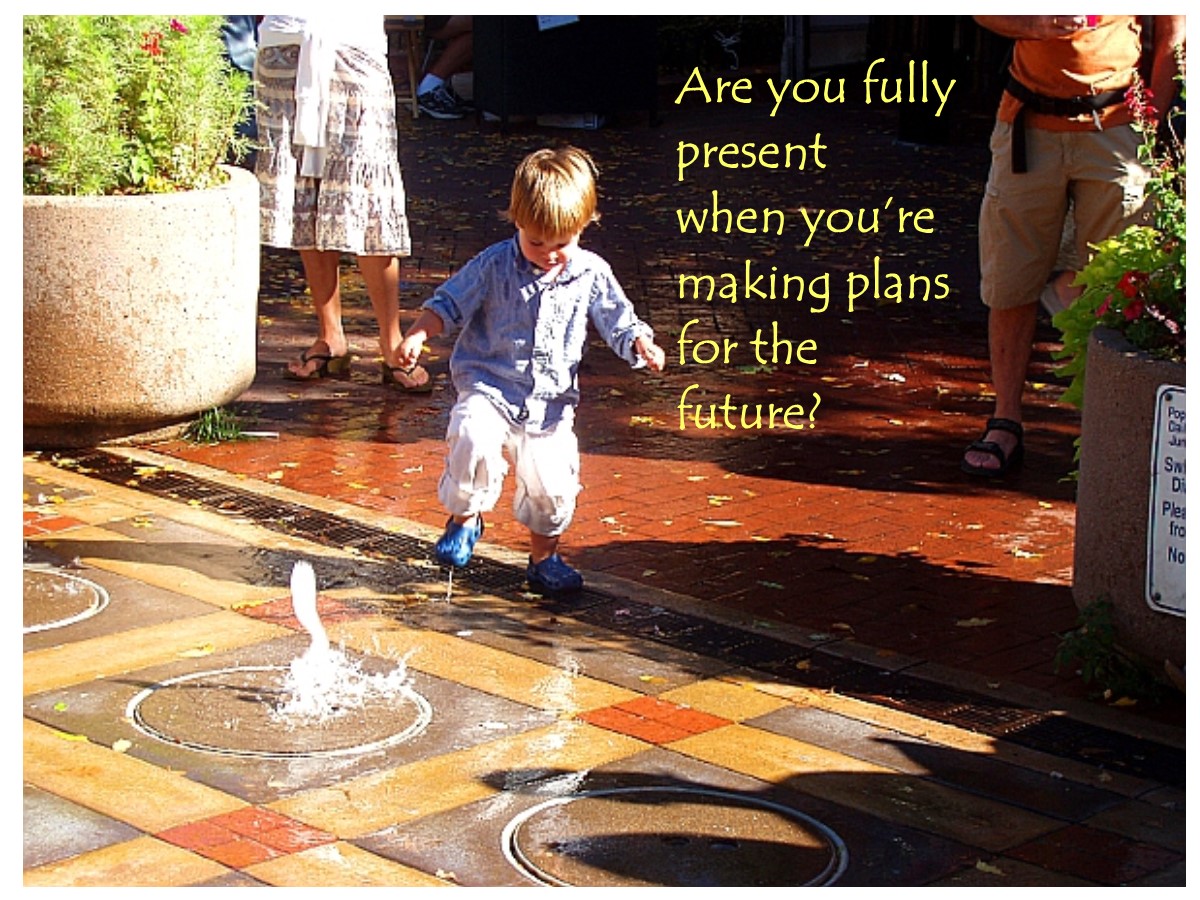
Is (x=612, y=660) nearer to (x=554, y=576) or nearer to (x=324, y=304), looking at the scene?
(x=554, y=576)

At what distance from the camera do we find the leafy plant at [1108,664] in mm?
5102

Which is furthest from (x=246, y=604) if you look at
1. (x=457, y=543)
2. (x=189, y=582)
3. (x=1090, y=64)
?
(x=1090, y=64)

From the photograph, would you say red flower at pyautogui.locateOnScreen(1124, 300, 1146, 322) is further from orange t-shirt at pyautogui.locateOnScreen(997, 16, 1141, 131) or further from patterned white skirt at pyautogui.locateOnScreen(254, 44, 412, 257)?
patterned white skirt at pyautogui.locateOnScreen(254, 44, 412, 257)

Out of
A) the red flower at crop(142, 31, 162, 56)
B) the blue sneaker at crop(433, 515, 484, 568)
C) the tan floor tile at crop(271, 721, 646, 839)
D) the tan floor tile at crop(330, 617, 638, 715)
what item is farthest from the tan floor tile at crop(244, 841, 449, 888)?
the red flower at crop(142, 31, 162, 56)

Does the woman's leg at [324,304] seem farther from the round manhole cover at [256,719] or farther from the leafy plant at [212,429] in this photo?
the round manhole cover at [256,719]

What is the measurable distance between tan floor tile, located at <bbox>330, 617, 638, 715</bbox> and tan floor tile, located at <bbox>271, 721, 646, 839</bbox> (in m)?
0.19

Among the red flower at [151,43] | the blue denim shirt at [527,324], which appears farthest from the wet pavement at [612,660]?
the red flower at [151,43]

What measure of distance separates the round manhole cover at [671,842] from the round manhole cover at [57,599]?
1819 millimetres

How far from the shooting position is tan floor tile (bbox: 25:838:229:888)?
3859mm

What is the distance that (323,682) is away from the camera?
512cm

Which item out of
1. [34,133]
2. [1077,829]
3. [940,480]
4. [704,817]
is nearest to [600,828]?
[704,817]

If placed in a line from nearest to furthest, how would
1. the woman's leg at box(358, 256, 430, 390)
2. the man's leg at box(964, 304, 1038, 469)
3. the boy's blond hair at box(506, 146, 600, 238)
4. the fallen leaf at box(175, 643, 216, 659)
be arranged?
the fallen leaf at box(175, 643, 216, 659) → the boy's blond hair at box(506, 146, 600, 238) → the man's leg at box(964, 304, 1038, 469) → the woman's leg at box(358, 256, 430, 390)

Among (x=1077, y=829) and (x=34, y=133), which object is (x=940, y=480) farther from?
(x=34, y=133)

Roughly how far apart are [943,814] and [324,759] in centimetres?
143
